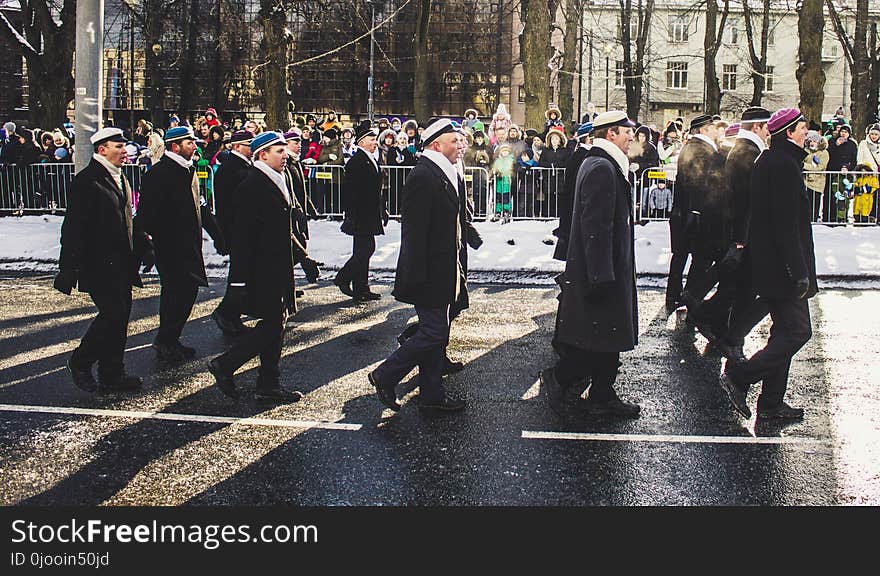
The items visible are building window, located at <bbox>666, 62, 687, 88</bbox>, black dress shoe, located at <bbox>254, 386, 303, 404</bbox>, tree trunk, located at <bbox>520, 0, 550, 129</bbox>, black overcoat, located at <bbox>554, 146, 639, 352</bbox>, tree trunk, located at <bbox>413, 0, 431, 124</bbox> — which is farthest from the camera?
building window, located at <bbox>666, 62, 687, 88</bbox>

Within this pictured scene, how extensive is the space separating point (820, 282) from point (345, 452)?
9068 millimetres

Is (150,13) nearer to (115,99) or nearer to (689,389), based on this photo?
(115,99)

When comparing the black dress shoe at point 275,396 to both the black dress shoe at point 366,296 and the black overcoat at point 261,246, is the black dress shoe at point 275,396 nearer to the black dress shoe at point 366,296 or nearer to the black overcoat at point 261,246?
the black overcoat at point 261,246

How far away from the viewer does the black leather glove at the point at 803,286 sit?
21.7 ft

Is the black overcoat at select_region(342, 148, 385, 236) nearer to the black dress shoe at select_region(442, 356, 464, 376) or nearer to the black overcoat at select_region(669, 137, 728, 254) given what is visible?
the black overcoat at select_region(669, 137, 728, 254)

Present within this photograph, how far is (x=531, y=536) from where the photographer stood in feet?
15.9

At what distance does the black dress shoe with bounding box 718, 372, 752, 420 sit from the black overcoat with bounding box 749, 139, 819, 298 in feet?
2.19

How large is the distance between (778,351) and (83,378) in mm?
4728

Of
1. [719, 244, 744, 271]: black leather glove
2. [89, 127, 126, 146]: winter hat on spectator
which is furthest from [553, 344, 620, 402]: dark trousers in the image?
[89, 127, 126, 146]: winter hat on spectator

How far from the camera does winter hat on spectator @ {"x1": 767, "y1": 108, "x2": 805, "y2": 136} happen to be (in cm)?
681

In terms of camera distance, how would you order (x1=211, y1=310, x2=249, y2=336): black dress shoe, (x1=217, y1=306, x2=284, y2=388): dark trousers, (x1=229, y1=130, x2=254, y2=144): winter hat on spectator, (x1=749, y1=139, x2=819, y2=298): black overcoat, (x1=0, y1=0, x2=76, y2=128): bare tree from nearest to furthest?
(x1=749, y1=139, x2=819, y2=298): black overcoat
(x1=217, y1=306, x2=284, y2=388): dark trousers
(x1=211, y1=310, x2=249, y2=336): black dress shoe
(x1=229, y1=130, x2=254, y2=144): winter hat on spectator
(x1=0, y1=0, x2=76, y2=128): bare tree

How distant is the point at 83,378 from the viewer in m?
7.57

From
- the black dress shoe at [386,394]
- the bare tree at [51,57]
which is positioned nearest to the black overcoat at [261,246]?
the black dress shoe at [386,394]

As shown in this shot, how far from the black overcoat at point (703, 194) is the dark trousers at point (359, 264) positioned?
3527 millimetres
